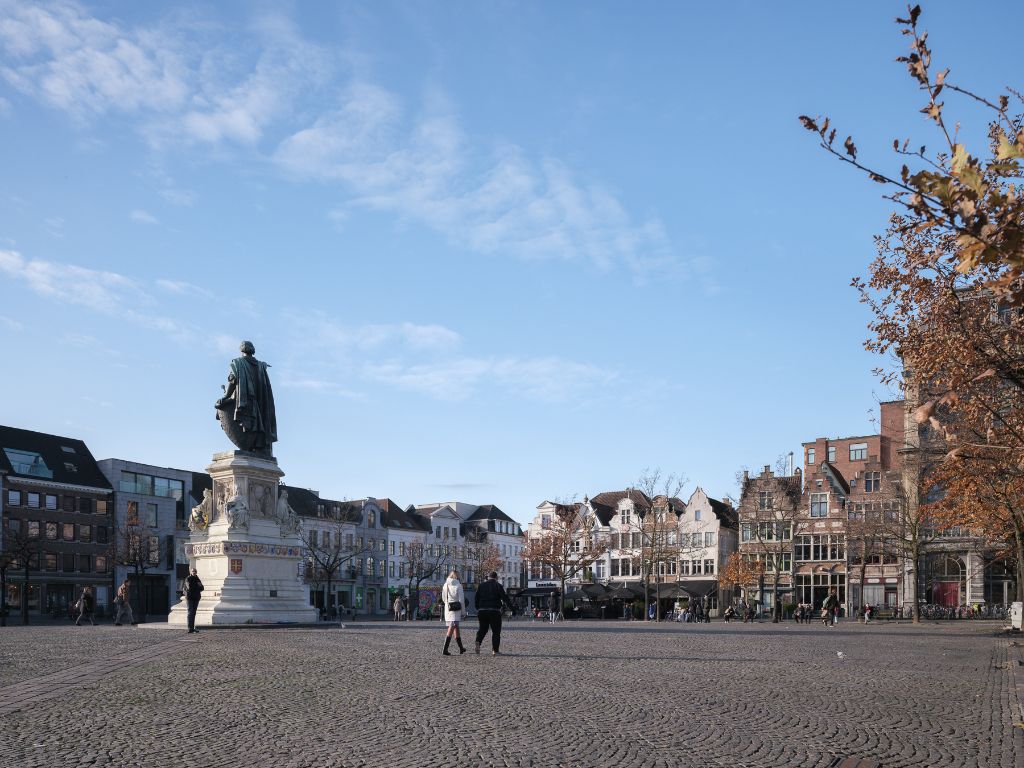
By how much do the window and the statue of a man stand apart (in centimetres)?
5971

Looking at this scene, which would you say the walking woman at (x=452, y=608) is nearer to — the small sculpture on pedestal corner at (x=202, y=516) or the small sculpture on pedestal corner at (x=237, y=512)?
the small sculpture on pedestal corner at (x=237, y=512)

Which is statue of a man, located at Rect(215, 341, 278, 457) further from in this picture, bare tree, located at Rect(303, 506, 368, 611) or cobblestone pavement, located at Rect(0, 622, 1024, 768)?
bare tree, located at Rect(303, 506, 368, 611)

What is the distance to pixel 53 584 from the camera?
7838 centimetres

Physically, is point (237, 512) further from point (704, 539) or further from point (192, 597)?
point (704, 539)

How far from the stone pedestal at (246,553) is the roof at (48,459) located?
170 ft

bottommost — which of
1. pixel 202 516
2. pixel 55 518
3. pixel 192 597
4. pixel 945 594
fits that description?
pixel 945 594

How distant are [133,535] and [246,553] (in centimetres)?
4474

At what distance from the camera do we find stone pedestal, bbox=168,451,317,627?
3212cm

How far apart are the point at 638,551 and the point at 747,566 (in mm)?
17609

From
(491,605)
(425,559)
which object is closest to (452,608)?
(491,605)

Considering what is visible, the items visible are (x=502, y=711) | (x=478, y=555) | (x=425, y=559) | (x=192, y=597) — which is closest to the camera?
(x=502, y=711)

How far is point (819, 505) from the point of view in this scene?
84.7 meters

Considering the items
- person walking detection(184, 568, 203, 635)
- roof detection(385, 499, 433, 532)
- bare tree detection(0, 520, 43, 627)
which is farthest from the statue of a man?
roof detection(385, 499, 433, 532)

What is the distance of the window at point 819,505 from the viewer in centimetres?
8425
